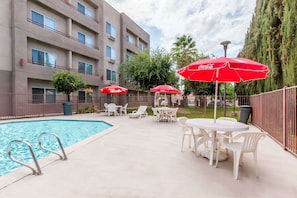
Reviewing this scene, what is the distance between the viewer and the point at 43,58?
648 inches

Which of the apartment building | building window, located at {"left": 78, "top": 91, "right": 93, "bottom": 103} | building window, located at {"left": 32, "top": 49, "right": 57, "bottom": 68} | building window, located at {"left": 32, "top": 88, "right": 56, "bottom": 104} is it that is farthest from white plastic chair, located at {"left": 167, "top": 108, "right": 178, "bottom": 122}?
building window, located at {"left": 32, "top": 49, "right": 57, "bottom": 68}

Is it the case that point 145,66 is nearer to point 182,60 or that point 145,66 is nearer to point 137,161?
point 182,60

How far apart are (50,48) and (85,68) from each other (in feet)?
14.7

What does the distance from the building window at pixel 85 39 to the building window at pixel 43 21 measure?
3093 mm

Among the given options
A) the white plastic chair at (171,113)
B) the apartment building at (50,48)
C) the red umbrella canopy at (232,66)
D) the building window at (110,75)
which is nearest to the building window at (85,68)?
the apartment building at (50,48)

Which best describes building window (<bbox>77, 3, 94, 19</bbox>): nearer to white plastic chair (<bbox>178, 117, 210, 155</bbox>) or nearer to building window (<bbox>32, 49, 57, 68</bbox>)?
building window (<bbox>32, 49, 57, 68</bbox>)

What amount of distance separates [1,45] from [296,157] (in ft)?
58.4

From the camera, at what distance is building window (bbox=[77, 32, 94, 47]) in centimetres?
2019

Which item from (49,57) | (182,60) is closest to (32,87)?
(49,57)

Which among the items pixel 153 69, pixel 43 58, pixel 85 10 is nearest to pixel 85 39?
pixel 85 10

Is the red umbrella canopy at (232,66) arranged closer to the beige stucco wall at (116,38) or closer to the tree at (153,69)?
the tree at (153,69)

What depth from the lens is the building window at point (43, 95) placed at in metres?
15.5

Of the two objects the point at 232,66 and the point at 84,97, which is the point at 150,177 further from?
the point at 84,97

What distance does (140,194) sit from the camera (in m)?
2.86
